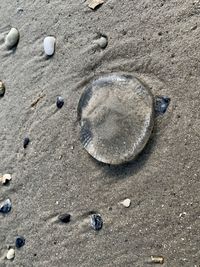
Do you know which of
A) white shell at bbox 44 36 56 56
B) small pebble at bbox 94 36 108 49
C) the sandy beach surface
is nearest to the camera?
the sandy beach surface

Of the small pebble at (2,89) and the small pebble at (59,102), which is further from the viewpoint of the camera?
the small pebble at (2,89)

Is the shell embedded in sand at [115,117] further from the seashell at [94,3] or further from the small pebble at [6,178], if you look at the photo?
the small pebble at [6,178]

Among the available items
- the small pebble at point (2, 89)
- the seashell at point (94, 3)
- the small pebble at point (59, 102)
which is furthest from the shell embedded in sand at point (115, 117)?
the small pebble at point (2, 89)

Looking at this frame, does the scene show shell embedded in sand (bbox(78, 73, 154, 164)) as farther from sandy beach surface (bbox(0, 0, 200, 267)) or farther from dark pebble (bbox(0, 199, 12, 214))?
dark pebble (bbox(0, 199, 12, 214))

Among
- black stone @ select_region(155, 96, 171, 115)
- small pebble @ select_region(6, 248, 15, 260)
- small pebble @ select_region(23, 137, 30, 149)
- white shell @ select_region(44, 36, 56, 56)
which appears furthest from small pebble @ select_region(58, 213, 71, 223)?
white shell @ select_region(44, 36, 56, 56)

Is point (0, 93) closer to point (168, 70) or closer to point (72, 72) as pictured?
point (72, 72)

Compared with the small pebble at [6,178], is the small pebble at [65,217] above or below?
below

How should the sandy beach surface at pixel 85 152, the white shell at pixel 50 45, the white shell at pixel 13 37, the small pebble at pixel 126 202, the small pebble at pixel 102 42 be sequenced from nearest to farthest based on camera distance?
the sandy beach surface at pixel 85 152
the small pebble at pixel 126 202
the small pebble at pixel 102 42
the white shell at pixel 50 45
the white shell at pixel 13 37

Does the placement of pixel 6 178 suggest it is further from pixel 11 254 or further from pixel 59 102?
pixel 59 102

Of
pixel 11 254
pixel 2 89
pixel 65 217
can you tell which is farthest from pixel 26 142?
pixel 11 254
